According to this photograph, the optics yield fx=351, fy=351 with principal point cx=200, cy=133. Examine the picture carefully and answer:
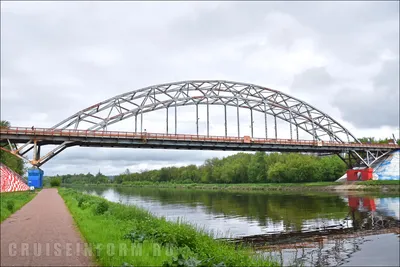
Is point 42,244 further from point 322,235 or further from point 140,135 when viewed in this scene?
point 140,135

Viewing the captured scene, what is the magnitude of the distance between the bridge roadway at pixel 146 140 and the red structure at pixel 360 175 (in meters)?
11.5

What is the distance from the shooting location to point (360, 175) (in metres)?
72.2

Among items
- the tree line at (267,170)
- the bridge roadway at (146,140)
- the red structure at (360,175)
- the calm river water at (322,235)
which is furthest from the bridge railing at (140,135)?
the tree line at (267,170)

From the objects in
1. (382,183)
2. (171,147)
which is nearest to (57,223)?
(171,147)

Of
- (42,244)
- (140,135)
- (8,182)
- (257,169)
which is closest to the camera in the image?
(42,244)

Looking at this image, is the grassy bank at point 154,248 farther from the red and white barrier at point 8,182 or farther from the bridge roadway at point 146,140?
the bridge roadway at point 146,140

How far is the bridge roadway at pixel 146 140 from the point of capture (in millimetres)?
45375

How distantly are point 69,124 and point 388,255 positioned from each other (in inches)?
1855

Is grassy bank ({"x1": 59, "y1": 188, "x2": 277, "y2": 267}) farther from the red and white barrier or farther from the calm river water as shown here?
the red and white barrier

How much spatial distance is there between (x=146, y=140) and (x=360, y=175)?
46789 millimetres

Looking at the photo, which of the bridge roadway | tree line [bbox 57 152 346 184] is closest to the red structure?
the bridge roadway

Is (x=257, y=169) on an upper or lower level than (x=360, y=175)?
upper

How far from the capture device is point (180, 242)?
1134 cm

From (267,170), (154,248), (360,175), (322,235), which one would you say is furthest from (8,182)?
(267,170)
